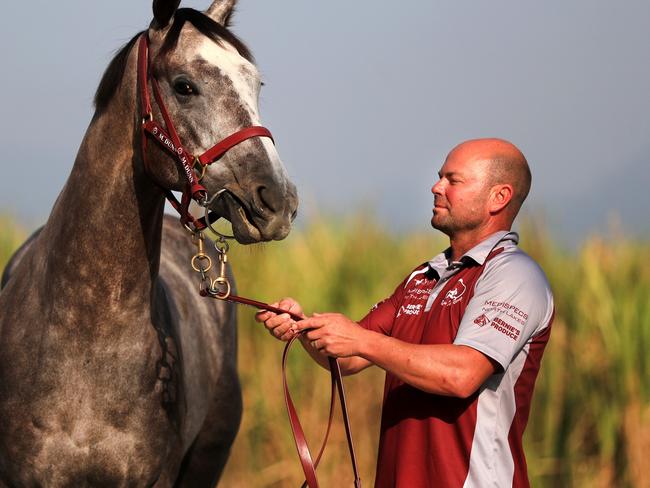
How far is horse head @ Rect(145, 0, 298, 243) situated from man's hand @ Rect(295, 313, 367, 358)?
0.34m

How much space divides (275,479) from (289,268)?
2007mm

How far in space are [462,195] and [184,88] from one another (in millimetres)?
1054

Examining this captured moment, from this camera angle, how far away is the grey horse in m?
3.33

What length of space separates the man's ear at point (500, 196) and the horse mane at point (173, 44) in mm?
1042

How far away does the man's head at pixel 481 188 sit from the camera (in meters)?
3.25

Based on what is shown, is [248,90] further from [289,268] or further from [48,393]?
[289,268]

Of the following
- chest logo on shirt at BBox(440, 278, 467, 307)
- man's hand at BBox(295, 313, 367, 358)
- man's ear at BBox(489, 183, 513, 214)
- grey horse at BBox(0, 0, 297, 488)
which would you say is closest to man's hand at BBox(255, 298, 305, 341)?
man's hand at BBox(295, 313, 367, 358)

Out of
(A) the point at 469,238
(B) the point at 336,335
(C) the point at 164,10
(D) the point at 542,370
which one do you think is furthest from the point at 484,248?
(D) the point at 542,370

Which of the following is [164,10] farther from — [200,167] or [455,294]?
[455,294]

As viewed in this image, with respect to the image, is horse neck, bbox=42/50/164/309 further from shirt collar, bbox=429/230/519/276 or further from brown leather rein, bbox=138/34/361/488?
shirt collar, bbox=429/230/519/276

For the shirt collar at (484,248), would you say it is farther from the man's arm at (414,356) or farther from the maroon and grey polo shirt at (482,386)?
the man's arm at (414,356)

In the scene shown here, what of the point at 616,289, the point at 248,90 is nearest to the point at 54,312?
the point at 248,90

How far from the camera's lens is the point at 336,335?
2.96 meters

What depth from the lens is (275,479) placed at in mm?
7305
